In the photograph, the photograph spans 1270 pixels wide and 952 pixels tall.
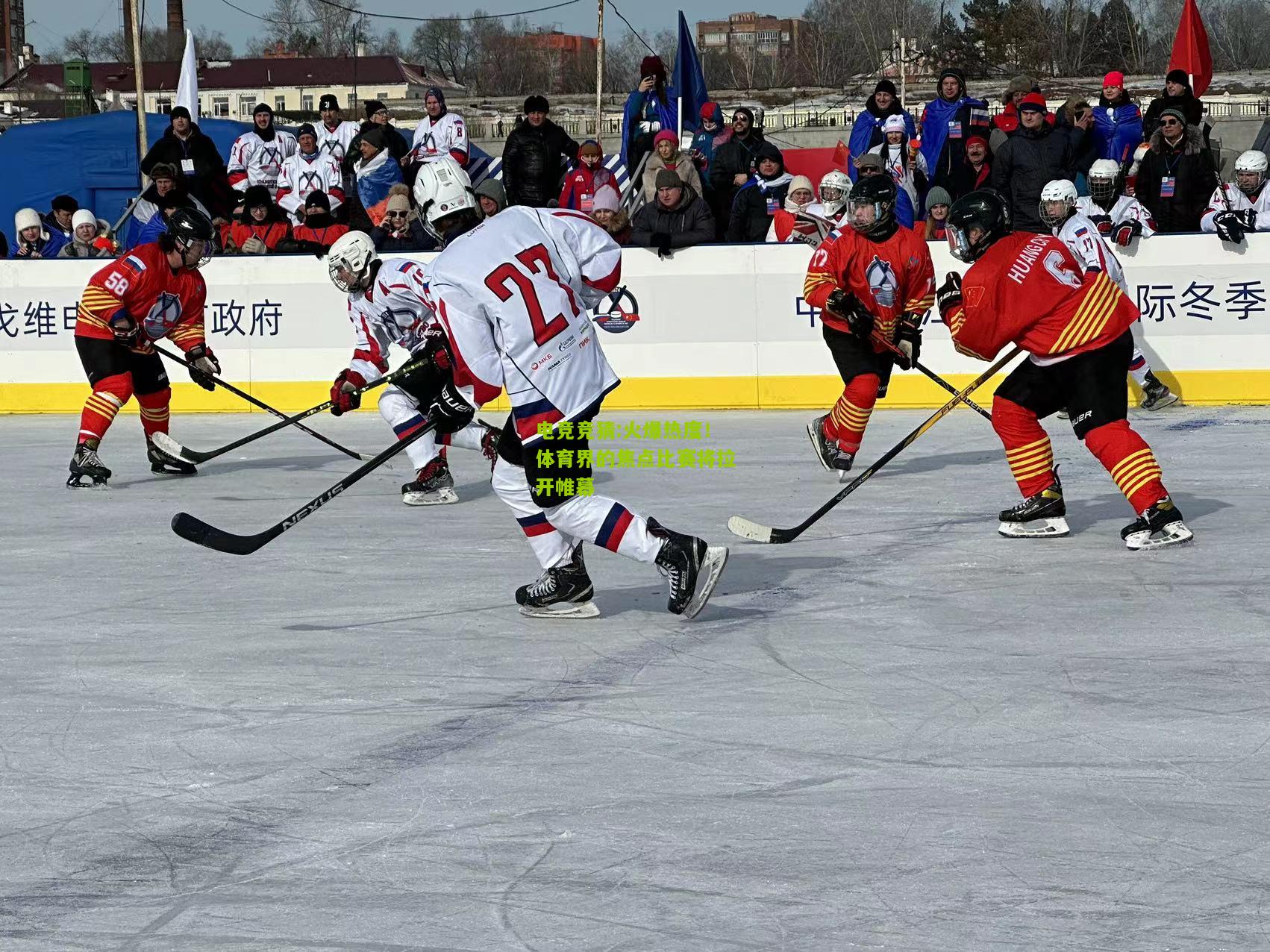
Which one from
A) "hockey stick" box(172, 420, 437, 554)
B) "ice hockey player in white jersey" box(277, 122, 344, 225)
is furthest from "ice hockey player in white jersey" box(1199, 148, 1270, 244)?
"hockey stick" box(172, 420, 437, 554)

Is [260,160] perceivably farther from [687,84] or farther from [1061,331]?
[1061,331]

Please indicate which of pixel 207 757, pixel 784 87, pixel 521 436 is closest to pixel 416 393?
pixel 521 436

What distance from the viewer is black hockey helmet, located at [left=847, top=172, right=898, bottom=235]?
25.6ft

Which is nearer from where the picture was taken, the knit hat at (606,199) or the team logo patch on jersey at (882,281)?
the team logo patch on jersey at (882,281)

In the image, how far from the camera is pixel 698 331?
11.0m

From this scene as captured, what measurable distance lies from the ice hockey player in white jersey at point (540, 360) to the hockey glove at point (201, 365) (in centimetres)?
377

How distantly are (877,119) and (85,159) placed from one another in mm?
8514

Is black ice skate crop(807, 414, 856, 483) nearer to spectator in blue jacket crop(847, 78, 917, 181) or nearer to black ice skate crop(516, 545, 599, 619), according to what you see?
black ice skate crop(516, 545, 599, 619)

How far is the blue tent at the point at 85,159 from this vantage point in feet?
54.1

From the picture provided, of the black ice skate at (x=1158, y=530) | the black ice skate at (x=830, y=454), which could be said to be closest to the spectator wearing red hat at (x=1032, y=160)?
the black ice skate at (x=830, y=454)

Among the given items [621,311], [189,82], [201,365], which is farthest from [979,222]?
[189,82]

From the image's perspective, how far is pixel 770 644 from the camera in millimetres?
4824

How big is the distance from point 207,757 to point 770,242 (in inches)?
302

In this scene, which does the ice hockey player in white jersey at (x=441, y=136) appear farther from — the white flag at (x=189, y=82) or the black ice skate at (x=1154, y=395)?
the black ice skate at (x=1154, y=395)
